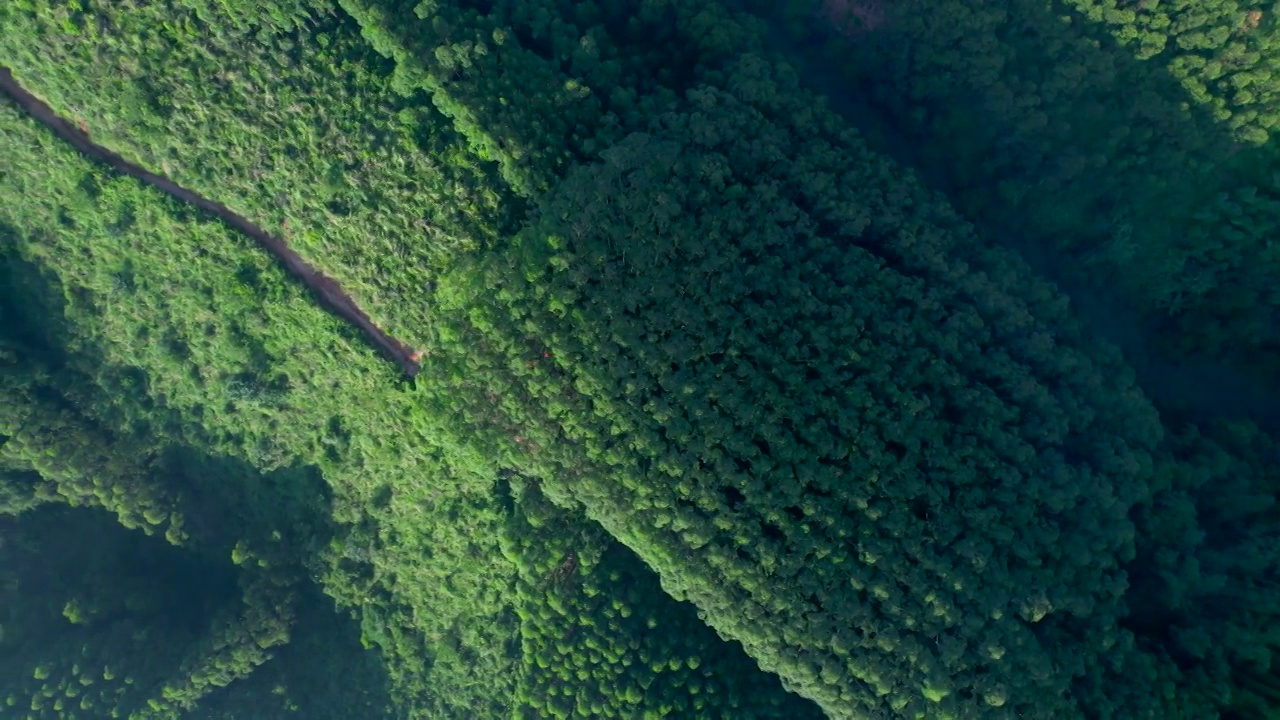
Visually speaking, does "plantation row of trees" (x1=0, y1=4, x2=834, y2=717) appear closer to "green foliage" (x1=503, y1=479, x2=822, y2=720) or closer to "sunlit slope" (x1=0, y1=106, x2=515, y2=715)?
"sunlit slope" (x1=0, y1=106, x2=515, y2=715)

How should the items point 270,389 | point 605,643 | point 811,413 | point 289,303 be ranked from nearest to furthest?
point 811,413
point 605,643
point 289,303
point 270,389

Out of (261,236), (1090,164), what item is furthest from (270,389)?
(1090,164)

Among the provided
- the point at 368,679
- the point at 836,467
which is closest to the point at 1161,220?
the point at 836,467

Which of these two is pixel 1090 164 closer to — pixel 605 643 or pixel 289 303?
pixel 605 643

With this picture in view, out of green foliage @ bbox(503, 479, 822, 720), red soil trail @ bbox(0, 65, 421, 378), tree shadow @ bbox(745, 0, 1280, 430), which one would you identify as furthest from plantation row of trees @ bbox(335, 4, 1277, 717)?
tree shadow @ bbox(745, 0, 1280, 430)

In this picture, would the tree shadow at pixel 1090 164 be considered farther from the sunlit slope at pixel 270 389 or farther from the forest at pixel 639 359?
the sunlit slope at pixel 270 389
